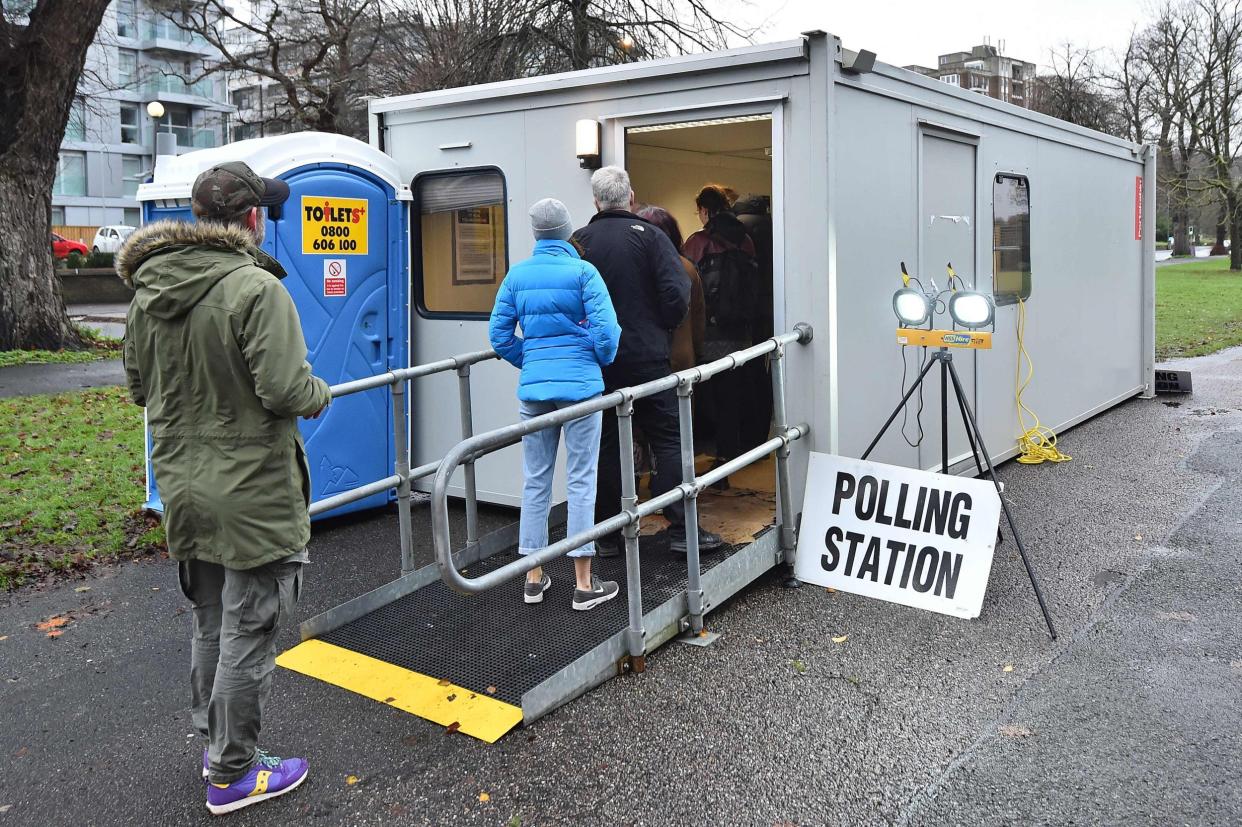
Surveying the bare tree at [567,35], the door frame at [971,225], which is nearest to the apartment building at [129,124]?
the bare tree at [567,35]

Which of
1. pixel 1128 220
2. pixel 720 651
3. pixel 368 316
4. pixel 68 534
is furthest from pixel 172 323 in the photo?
pixel 1128 220

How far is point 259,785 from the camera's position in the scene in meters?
3.44

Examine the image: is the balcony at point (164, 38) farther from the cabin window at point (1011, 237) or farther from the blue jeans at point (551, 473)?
the blue jeans at point (551, 473)

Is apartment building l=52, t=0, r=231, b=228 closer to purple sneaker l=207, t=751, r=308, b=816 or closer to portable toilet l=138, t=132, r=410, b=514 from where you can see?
portable toilet l=138, t=132, r=410, b=514

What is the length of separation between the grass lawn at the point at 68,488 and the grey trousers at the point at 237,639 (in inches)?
119

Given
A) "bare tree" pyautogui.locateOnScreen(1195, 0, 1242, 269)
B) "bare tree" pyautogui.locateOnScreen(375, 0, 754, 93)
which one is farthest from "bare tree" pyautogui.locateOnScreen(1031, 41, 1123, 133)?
"bare tree" pyautogui.locateOnScreen(375, 0, 754, 93)

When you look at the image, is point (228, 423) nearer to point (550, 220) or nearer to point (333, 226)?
point (550, 220)

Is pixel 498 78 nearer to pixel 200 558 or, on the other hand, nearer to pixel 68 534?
pixel 68 534

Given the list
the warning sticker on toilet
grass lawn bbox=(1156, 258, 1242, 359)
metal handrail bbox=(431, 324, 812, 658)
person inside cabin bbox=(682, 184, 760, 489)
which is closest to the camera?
metal handrail bbox=(431, 324, 812, 658)

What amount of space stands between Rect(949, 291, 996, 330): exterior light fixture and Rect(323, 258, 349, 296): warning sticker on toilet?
11.8ft

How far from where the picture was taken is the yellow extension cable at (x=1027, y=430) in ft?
27.0

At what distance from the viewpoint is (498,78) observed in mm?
17203

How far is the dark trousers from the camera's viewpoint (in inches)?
204

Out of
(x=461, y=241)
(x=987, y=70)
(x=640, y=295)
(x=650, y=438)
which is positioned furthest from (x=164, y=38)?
(x=650, y=438)
